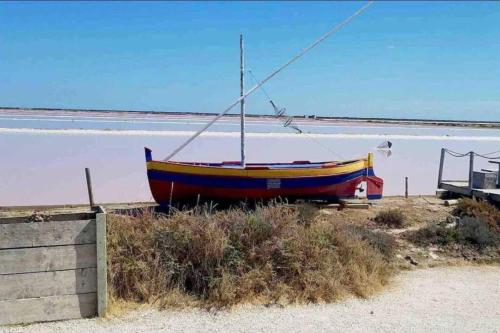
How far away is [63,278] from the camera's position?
5.46m

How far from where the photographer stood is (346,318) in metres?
5.88

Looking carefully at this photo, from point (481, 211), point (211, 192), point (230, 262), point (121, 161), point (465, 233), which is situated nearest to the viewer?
point (230, 262)

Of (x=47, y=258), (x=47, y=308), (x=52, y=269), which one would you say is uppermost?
(x=47, y=258)

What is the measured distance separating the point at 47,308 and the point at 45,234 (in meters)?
0.71

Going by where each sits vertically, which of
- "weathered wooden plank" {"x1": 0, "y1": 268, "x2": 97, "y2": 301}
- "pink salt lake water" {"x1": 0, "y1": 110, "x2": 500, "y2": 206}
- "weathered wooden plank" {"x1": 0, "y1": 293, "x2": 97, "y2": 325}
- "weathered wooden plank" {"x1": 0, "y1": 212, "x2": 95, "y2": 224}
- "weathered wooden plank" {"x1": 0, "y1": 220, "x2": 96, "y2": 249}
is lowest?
"pink salt lake water" {"x1": 0, "y1": 110, "x2": 500, "y2": 206}

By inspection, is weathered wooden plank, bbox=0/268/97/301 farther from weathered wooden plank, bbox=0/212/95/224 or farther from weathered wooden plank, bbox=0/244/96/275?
weathered wooden plank, bbox=0/212/95/224

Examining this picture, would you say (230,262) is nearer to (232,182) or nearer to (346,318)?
(346,318)

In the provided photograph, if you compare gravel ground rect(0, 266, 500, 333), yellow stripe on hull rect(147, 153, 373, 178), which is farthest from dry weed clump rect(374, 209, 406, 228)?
gravel ground rect(0, 266, 500, 333)

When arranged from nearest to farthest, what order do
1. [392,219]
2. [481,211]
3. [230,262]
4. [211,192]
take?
[230,262] < [481,211] < [392,219] < [211,192]

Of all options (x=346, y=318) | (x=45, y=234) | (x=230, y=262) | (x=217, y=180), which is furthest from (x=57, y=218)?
(x=217, y=180)

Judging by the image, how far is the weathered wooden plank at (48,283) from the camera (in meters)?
5.32

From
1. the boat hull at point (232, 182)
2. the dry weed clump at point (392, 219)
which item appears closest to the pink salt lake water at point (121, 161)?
the boat hull at point (232, 182)

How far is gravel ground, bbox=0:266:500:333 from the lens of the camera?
5.51 m

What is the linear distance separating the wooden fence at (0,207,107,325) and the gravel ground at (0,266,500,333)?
0.48 ft
